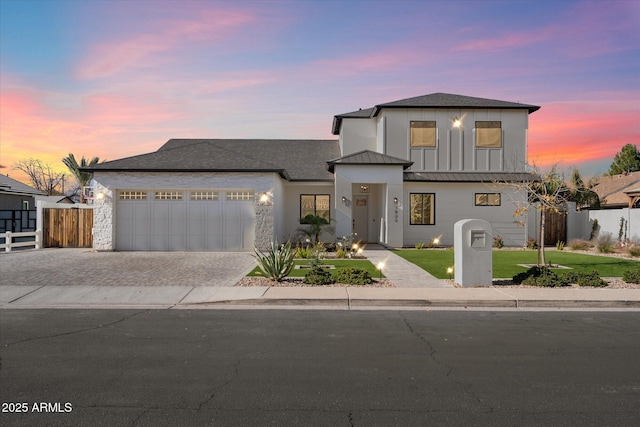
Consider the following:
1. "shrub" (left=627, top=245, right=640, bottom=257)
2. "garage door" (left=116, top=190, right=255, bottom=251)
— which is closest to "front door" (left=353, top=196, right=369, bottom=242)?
"garage door" (left=116, top=190, right=255, bottom=251)

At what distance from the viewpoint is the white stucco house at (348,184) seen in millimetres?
19312

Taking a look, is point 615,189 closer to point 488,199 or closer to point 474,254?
point 488,199

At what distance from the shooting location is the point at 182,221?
761 inches

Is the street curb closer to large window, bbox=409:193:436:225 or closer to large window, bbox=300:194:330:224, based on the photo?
large window, bbox=409:193:436:225

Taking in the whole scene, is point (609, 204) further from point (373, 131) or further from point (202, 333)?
point (202, 333)

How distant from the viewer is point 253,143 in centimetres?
2870

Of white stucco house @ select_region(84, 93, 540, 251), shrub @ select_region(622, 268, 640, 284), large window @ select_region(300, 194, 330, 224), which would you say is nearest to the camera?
shrub @ select_region(622, 268, 640, 284)

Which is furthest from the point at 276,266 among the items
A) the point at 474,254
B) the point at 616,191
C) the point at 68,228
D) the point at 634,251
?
the point at 616,191

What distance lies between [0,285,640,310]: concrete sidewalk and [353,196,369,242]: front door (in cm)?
1497

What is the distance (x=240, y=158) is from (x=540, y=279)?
13.8m

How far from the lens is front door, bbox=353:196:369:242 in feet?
83.2

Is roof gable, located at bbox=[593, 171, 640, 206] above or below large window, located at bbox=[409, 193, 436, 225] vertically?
above

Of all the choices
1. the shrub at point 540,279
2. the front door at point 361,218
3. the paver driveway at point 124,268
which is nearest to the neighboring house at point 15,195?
the paver driveway at point 124,268

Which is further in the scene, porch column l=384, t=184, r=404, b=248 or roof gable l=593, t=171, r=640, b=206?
roof gable l=593, t=171, r=640, b=206
